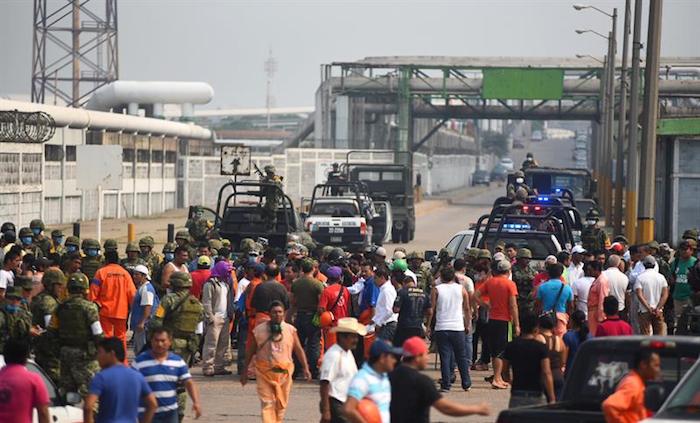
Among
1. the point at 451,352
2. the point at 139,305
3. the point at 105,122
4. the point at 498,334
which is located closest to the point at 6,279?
the point at 139,305

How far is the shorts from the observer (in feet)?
67.8

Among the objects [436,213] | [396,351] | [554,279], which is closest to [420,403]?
[396,351]

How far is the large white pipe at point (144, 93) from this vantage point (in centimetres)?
8888

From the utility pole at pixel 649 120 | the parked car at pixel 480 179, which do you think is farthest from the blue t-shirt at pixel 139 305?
the parked car at pixel 480 179

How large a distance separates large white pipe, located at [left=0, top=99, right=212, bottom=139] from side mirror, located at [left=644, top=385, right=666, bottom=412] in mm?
40743

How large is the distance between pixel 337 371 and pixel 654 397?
3228 millimetres

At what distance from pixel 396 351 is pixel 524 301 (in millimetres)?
9971

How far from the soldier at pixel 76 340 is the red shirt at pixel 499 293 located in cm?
606

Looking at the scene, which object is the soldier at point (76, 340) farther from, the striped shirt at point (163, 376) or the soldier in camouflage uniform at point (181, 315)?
the striped shirt at point (163, 376)

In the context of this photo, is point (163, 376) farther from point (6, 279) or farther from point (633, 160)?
point (633, 160)

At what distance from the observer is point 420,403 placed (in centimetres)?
1142

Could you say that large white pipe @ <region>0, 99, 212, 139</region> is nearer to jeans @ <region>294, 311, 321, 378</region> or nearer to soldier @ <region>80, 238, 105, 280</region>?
soldier @ <region>80, 238, 105, 280</region>

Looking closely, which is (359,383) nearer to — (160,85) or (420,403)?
(420,403)

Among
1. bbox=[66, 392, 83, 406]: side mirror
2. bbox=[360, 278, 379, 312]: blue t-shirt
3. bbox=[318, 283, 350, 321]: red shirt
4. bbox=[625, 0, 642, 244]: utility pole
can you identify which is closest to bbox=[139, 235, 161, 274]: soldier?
bbox=[318, 283, 350, 321]: red shirt
